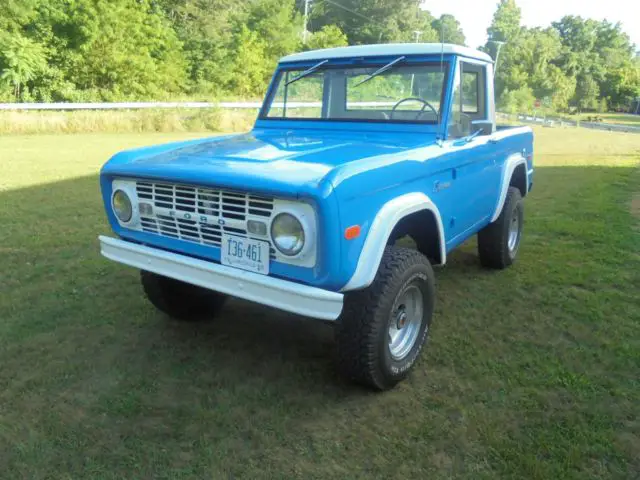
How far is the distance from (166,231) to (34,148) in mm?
11491

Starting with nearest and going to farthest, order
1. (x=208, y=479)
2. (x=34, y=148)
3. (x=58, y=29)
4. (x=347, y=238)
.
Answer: (x=208, y=479)
(x=347, y=238)
(x=34, y=148)
(x=58, y=29)

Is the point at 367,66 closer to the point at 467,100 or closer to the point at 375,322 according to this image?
the point at 467,100

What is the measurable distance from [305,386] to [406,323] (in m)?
0.69

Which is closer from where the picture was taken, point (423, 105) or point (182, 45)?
point (423, 105)

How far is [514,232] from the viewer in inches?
199

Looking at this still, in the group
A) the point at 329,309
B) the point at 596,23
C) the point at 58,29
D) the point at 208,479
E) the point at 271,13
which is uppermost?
the point at 596,23

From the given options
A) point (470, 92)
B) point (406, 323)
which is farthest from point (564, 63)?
point (406, 323)

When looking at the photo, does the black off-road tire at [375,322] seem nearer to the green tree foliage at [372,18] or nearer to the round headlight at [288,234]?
the round headlight at [288,234]

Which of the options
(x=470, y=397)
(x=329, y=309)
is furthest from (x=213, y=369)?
(x=470, y=397)

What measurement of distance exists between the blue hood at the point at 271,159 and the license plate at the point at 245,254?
0.91 feet

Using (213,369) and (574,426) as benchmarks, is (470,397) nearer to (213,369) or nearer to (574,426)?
(574,426)

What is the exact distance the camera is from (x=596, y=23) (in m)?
86.9

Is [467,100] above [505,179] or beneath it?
above

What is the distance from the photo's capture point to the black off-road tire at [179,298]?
136 inches
